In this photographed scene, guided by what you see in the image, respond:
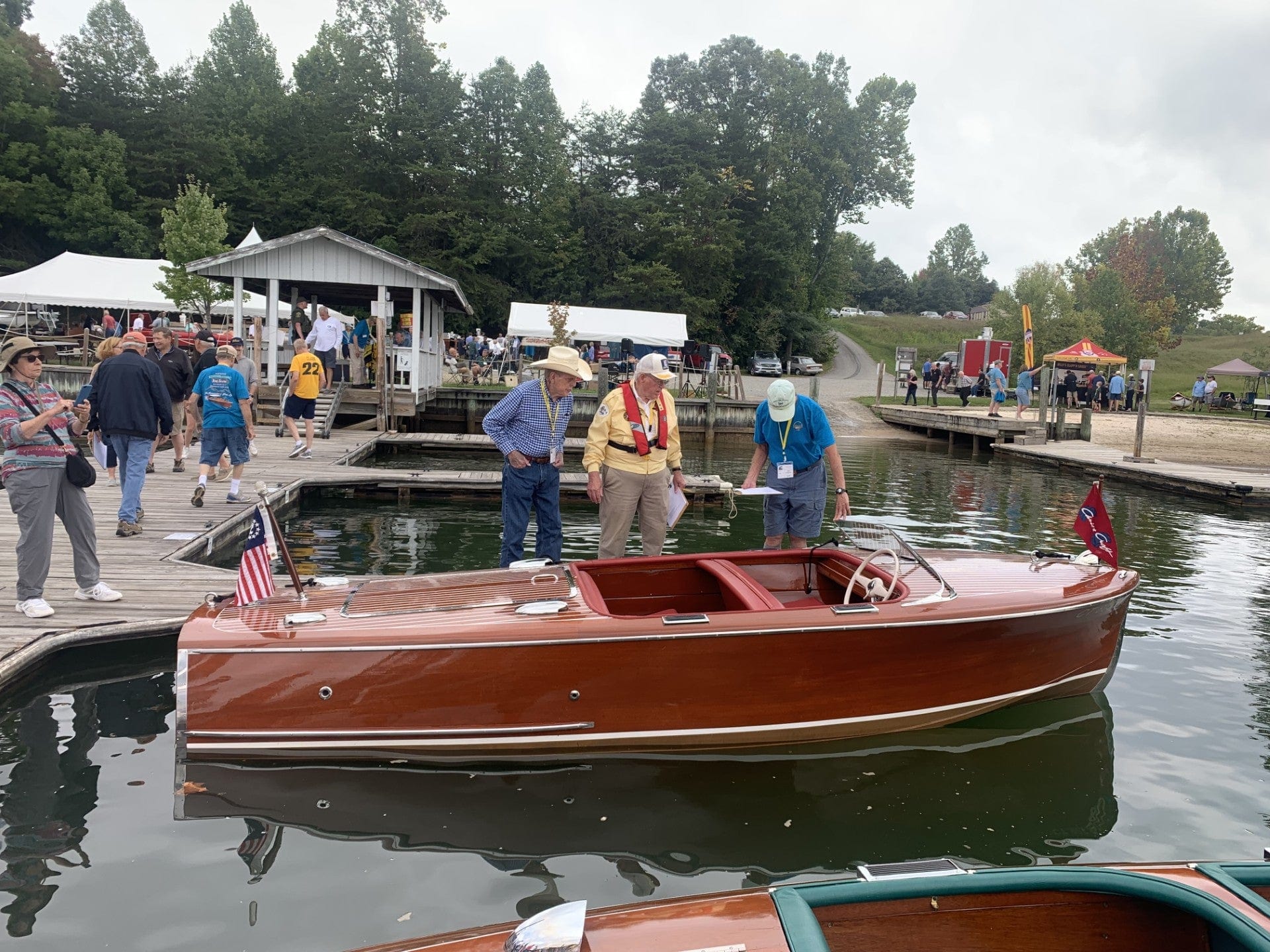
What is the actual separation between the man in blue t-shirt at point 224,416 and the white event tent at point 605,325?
61.6 feet

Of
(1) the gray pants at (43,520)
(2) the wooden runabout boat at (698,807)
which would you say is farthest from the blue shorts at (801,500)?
(1) the gray pants at (43,520)

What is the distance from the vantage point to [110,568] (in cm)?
732

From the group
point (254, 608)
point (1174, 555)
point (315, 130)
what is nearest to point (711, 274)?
point (315, 130)

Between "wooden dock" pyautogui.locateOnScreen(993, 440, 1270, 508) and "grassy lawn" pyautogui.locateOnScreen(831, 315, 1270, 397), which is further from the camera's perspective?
"grassy lawn" pyautogui.locateOnScreen(831, 315, 1270, 397)

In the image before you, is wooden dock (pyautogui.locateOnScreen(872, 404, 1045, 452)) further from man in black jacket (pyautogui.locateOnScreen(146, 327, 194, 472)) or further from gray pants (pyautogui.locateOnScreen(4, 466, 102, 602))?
gray pants (pyautogui.locateOnScreen(4, 466, 102, 602))

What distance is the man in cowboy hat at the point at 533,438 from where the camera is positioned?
264 inches

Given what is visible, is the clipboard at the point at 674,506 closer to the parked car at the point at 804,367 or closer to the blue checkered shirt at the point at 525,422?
the blue checkered shirt at the point at 525,422

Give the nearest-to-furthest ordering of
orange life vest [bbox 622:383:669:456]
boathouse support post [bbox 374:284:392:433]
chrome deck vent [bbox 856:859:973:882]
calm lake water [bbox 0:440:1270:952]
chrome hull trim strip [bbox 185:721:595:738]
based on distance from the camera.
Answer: chrome deck vent [bbox 856:859:973:882], calm lake water [bbox 0:440:1270:952], chrome hull trim strip [bbox 185:721:595:738], orange life vest [bbox 622:383:669:456], boathouse support post [bbox 374:284:392:433]

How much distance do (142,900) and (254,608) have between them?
1.49 meters

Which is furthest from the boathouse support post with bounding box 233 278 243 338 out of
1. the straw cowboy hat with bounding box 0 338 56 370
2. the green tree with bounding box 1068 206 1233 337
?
the green tree with bounding box 1068 206 1233 337

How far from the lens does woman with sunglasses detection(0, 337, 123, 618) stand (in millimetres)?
5527

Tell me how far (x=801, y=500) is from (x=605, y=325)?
23.5 meters

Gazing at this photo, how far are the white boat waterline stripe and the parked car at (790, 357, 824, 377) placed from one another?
44.4 m

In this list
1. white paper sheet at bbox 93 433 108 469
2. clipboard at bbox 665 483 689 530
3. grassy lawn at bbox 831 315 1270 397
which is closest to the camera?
clipboard at bbox 665 483 689 530
